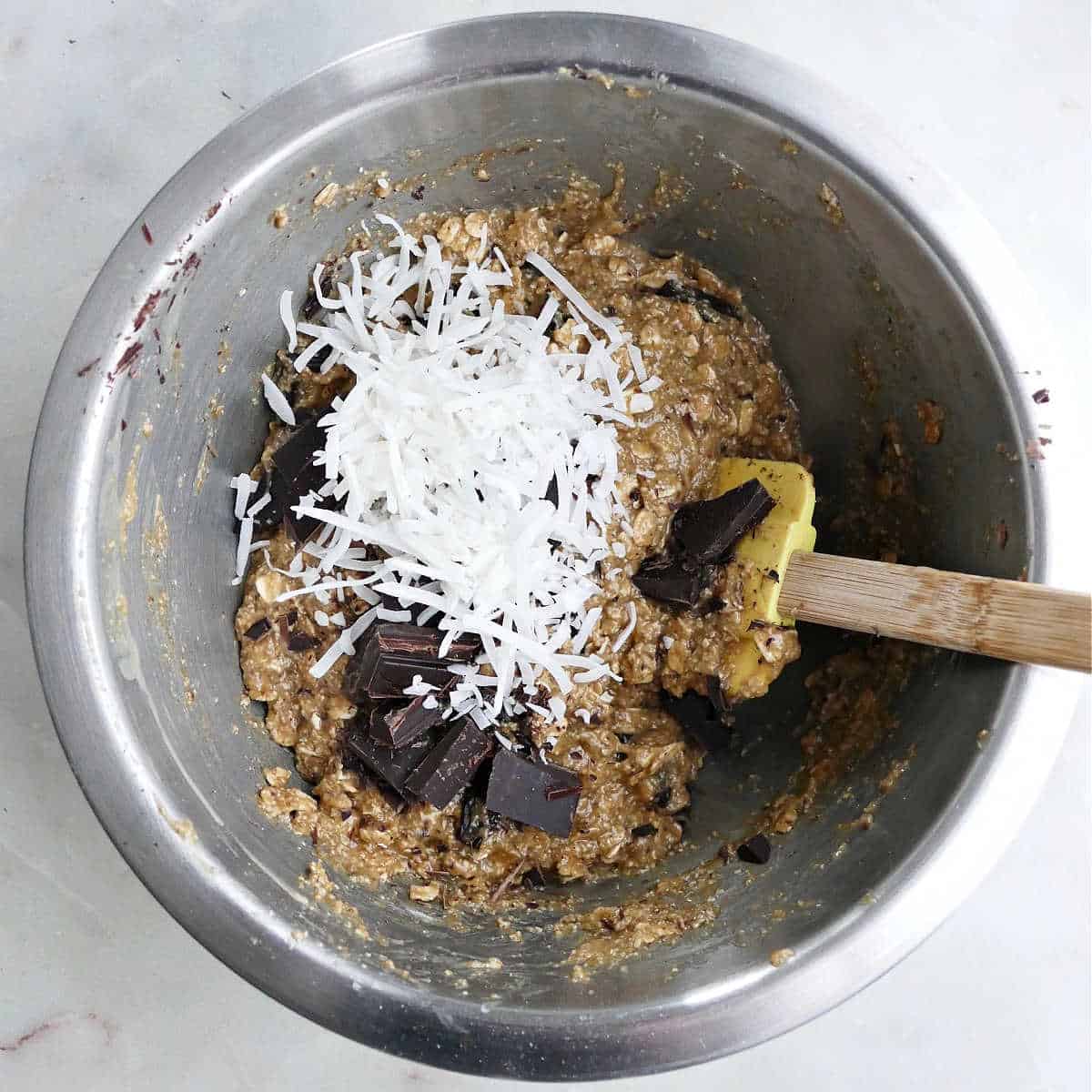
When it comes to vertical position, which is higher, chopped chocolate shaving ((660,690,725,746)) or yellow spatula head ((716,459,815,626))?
yellow spatula head ((716,459,815,626))

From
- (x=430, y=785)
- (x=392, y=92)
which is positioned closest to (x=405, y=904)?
(x=430, y=785)

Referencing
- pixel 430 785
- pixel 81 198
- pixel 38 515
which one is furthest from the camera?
pixel 81 198

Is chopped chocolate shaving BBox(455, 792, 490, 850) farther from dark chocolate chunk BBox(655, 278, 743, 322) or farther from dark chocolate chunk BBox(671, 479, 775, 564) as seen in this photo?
dark chocolate chunk BBox(655, 278, 743, 322)

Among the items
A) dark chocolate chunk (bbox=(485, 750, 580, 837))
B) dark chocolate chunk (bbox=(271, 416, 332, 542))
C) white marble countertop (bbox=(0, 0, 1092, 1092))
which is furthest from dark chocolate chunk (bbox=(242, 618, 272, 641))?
white marble countertop (bbox=(0, 0, 1092, 1092))

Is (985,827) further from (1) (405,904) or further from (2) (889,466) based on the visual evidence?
(1) (405,904)

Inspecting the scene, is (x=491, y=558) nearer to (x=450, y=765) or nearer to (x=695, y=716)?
(x=450, y=765)

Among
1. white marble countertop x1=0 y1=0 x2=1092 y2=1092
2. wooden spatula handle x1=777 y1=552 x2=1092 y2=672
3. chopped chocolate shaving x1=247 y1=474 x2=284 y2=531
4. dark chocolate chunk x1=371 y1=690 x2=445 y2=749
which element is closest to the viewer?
wooden spatula handle x1=777 y1=552 x2=1092 y2=672

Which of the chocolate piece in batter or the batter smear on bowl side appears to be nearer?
the batter smear on bowl side
